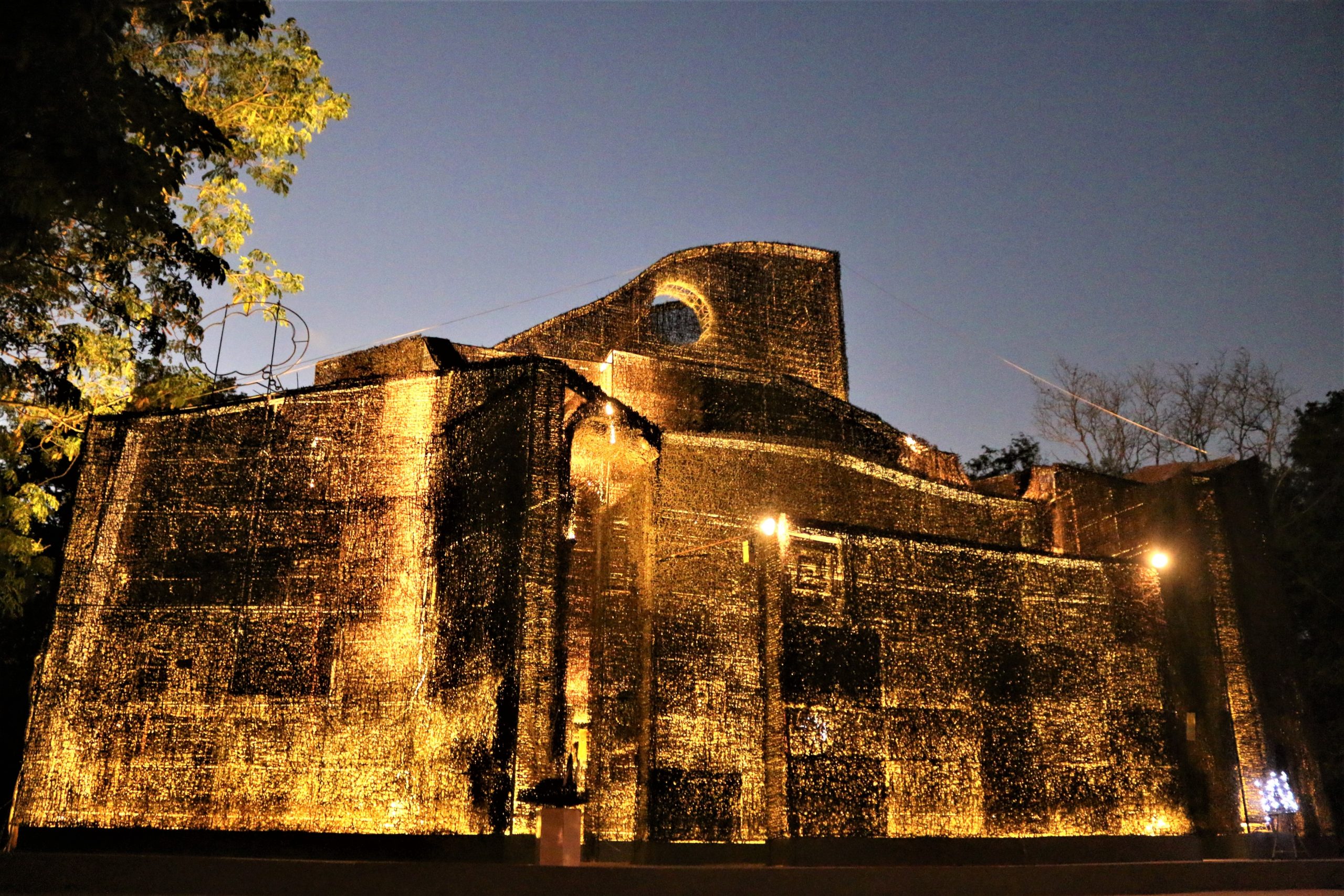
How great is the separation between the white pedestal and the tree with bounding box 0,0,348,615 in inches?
184

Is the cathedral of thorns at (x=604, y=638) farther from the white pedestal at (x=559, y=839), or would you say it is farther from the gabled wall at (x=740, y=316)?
the gabled wall at (x=740, y=316)

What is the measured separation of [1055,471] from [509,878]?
826 cm

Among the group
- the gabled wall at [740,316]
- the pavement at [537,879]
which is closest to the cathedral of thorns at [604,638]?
the pavement at [537,879]

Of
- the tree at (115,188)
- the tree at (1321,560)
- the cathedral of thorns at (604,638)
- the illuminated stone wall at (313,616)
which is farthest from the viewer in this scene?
the tree at (1321,560)

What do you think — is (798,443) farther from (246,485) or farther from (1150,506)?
(246,485)

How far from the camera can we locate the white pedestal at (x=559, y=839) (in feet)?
23.2

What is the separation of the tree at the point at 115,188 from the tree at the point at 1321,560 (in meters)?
17.0

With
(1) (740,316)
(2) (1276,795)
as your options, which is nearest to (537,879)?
(2) (1276,795)

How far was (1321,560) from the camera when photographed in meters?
17.8

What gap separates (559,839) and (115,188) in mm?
5053

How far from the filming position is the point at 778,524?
8945mm

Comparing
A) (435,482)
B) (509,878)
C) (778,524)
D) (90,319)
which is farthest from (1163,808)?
(90,319)

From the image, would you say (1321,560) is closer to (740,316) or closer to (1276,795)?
(1276,795)

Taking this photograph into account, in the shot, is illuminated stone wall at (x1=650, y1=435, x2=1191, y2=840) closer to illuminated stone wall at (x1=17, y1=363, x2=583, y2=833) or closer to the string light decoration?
the string light decoration
